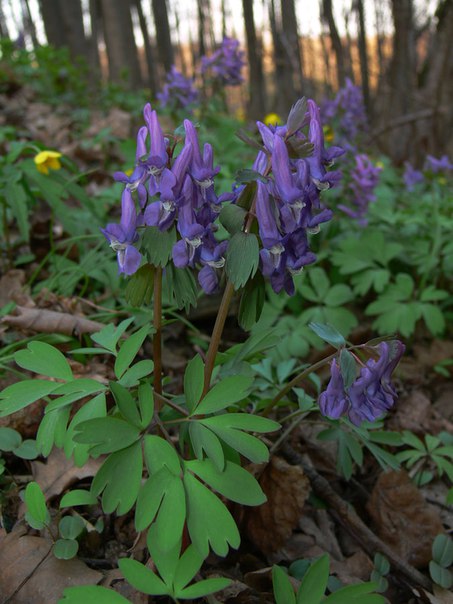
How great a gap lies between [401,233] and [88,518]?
9.23ft

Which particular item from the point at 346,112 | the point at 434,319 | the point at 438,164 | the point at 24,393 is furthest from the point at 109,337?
the point at 346,112

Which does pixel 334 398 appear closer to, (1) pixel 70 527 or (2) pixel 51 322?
(1) pixel 70 527

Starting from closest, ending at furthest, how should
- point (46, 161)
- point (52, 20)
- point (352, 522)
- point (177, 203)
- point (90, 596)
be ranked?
point (90, 596), point (177, 203), point (352, 522), point (46, 161), point (52, 20)

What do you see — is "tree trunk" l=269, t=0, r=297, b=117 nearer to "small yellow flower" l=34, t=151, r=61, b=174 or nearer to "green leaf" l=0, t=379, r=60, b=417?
"small yellow flower" l=34, t=151, r=61, b=174

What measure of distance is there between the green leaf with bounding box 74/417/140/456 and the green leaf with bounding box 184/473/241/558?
186 millimetres

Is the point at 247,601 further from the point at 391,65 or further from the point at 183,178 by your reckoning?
the point at 391,65

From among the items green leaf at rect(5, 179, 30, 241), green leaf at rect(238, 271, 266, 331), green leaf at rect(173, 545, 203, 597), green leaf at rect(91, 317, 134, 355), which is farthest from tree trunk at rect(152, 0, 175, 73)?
green leaf at rect(173, 545, 203, 597)

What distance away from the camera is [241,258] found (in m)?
1.34

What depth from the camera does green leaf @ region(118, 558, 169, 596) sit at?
1.16m

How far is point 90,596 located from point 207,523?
0.97 ft

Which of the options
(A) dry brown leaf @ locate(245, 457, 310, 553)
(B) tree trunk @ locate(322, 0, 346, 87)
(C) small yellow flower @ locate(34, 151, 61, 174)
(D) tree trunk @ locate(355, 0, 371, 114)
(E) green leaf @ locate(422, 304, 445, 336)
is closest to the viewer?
(A) dry brown leaf @ locate(245, 457, 310, 553)

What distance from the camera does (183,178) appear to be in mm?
1377

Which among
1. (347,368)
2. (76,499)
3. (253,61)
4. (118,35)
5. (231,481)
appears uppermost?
(118,35)

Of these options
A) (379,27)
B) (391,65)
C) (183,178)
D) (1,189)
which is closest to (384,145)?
(391,65)
